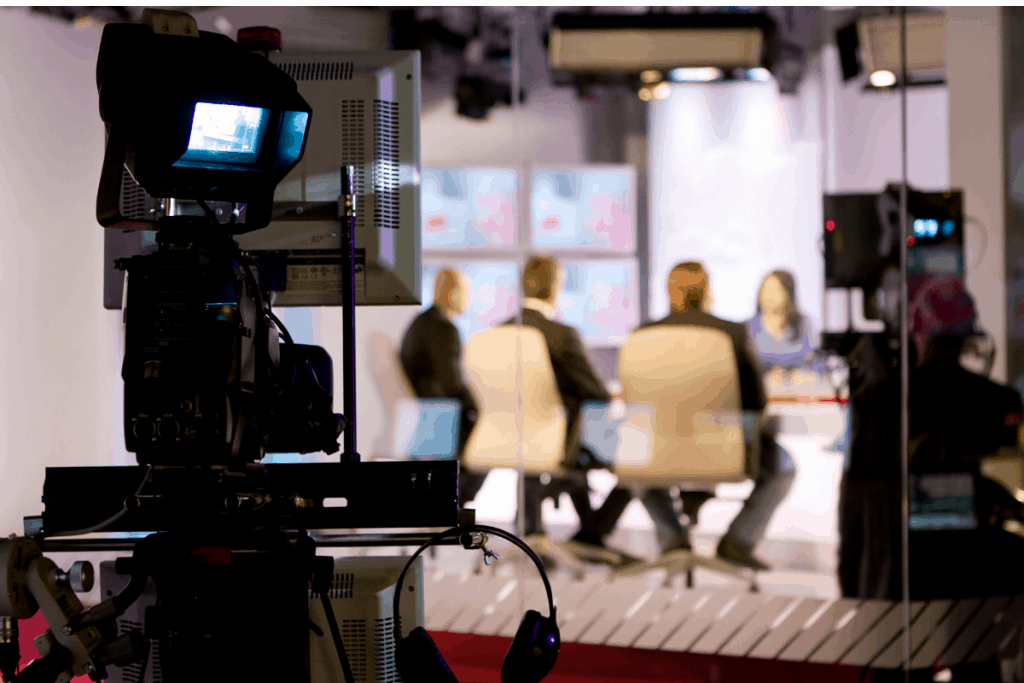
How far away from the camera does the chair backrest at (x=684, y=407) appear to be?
11.5ft

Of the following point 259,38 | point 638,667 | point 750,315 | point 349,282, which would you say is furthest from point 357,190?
point 638,667

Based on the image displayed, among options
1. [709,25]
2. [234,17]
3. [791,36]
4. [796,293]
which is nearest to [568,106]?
[709,25]

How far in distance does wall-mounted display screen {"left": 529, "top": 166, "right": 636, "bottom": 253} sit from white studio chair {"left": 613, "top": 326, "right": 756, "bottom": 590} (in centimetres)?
44

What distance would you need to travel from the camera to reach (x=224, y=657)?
123cm

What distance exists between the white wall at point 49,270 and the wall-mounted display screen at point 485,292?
5.13 feet

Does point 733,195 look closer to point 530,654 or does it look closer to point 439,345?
point 439,345

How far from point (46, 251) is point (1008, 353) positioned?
155 inches

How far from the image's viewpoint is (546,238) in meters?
3.77

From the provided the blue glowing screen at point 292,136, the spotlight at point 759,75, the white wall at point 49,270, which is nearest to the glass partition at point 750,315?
the spotlight at point 759,75

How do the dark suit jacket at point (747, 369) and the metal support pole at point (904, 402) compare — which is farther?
the dark suit jacket at point (747, 369)

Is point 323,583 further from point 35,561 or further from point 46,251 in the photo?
point 46,251

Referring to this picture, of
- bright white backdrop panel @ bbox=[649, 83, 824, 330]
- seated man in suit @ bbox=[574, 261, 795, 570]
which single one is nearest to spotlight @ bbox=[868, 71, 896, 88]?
bright white backdrop panel @ bbox=[649, 83, 824, 330]

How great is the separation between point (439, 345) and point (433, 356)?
0.18 ft

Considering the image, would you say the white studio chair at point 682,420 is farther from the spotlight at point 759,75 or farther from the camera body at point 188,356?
the camera body at point 188,356
